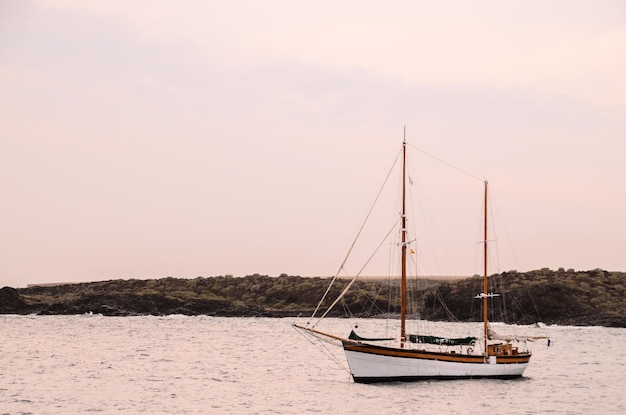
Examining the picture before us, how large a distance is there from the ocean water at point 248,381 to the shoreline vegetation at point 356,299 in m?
29.2

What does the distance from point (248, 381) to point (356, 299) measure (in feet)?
323

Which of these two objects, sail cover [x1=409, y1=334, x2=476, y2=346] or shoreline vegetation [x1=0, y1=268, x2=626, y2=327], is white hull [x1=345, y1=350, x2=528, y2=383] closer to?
sail cover [x1=409, y1=334, x2=476, y2=346]

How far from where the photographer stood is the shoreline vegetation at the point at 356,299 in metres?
134

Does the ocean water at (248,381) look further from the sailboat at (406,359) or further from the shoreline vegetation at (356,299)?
the shoreline vegetation at (356,299)

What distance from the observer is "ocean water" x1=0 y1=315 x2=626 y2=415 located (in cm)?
4666

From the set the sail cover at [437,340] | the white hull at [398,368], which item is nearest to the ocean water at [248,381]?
the white hull at [398,368]

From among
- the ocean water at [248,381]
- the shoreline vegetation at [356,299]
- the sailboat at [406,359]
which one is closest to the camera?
the ocean water at [248,381]

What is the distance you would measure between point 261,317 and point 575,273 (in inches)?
2251

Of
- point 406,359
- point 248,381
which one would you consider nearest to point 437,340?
point 406,359

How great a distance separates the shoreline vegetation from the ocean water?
29229mm

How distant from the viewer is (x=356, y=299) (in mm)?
157625

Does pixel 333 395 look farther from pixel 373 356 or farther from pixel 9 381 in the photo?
pixel 9 381

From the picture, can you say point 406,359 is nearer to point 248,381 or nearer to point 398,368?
point 398,368

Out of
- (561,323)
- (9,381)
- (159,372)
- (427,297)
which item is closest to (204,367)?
(159,372)
